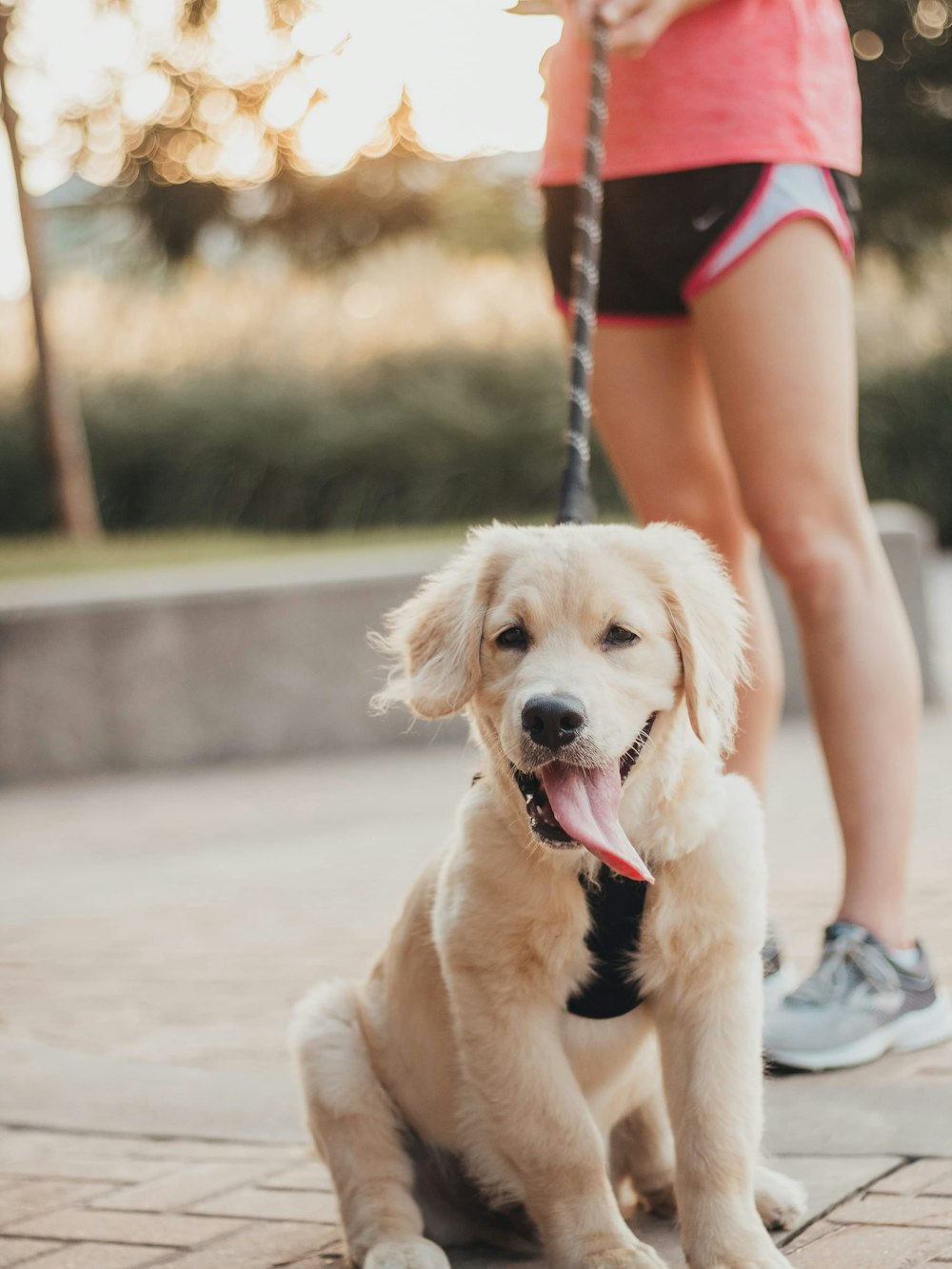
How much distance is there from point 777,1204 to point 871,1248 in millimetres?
177

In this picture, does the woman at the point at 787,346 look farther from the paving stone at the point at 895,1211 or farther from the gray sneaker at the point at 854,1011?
the paving stone at the point at 895,1211

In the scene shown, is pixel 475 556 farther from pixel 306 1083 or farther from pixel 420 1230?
pixel 420 1230

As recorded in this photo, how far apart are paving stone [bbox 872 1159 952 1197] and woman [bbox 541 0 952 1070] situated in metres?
0.48

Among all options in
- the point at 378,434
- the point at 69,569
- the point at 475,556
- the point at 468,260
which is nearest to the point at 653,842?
the point at 475,556

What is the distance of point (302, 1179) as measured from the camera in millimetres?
2717

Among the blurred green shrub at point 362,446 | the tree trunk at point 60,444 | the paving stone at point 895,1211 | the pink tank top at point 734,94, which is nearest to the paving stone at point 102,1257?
the paving stone at point 895,1211

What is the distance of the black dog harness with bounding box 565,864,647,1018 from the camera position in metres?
2.21

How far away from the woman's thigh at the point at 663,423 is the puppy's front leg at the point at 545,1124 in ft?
4.37

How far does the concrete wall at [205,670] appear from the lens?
24.9 feet

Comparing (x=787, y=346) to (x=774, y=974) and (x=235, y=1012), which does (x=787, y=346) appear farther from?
(x=235, y=1012)

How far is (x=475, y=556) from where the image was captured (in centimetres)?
257

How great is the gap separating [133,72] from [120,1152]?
12251 mm

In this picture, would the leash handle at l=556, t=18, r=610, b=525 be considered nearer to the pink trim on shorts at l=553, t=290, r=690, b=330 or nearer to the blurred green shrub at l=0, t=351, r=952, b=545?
the pink trim on shorts at l=553, t=290, r=690, b=330

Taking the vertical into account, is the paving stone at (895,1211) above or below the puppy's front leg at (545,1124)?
below
